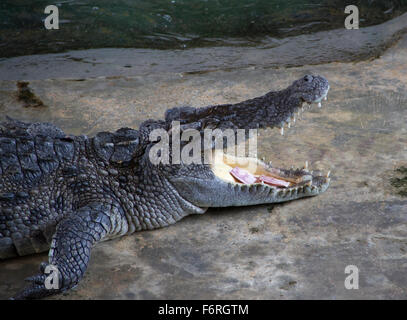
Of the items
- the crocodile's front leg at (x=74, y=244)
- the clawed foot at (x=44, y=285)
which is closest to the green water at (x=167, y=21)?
the crocodile's front leg at (x=74, y=244)

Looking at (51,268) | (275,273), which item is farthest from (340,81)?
(51,268)

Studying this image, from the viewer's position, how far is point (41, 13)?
10.5 m

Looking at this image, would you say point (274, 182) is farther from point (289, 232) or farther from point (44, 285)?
point (44, 285)

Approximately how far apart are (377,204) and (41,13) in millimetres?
8437

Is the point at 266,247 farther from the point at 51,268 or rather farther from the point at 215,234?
the point at 51,268

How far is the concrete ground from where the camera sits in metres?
3.35

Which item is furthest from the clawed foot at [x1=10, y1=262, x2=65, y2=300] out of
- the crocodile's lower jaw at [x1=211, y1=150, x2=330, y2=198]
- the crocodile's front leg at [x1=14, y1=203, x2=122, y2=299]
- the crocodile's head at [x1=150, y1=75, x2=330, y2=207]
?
the crocodile's lower jaw at [x1=211, y1=150, x2=330, y2=198]

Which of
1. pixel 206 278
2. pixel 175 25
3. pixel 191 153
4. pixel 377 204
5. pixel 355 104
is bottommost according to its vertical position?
pixel 206 278

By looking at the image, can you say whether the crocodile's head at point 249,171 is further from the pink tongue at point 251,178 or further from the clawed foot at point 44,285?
the clawed foot at point 44,285

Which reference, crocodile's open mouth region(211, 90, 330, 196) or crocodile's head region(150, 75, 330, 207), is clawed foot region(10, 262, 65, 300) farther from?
crocodile's open mouth region(211, 90, 330, 196)

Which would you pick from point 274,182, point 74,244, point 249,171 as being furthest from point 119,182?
point 274,182

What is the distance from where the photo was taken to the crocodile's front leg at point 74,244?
3.37m

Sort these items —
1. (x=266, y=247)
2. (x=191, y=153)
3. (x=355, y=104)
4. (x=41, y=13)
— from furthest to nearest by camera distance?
1. (x=41, y=13)
2. (x=355, y=104)
3. (x=191, y=153)
4. (x=266, y=247)

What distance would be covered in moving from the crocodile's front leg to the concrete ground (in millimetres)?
85
